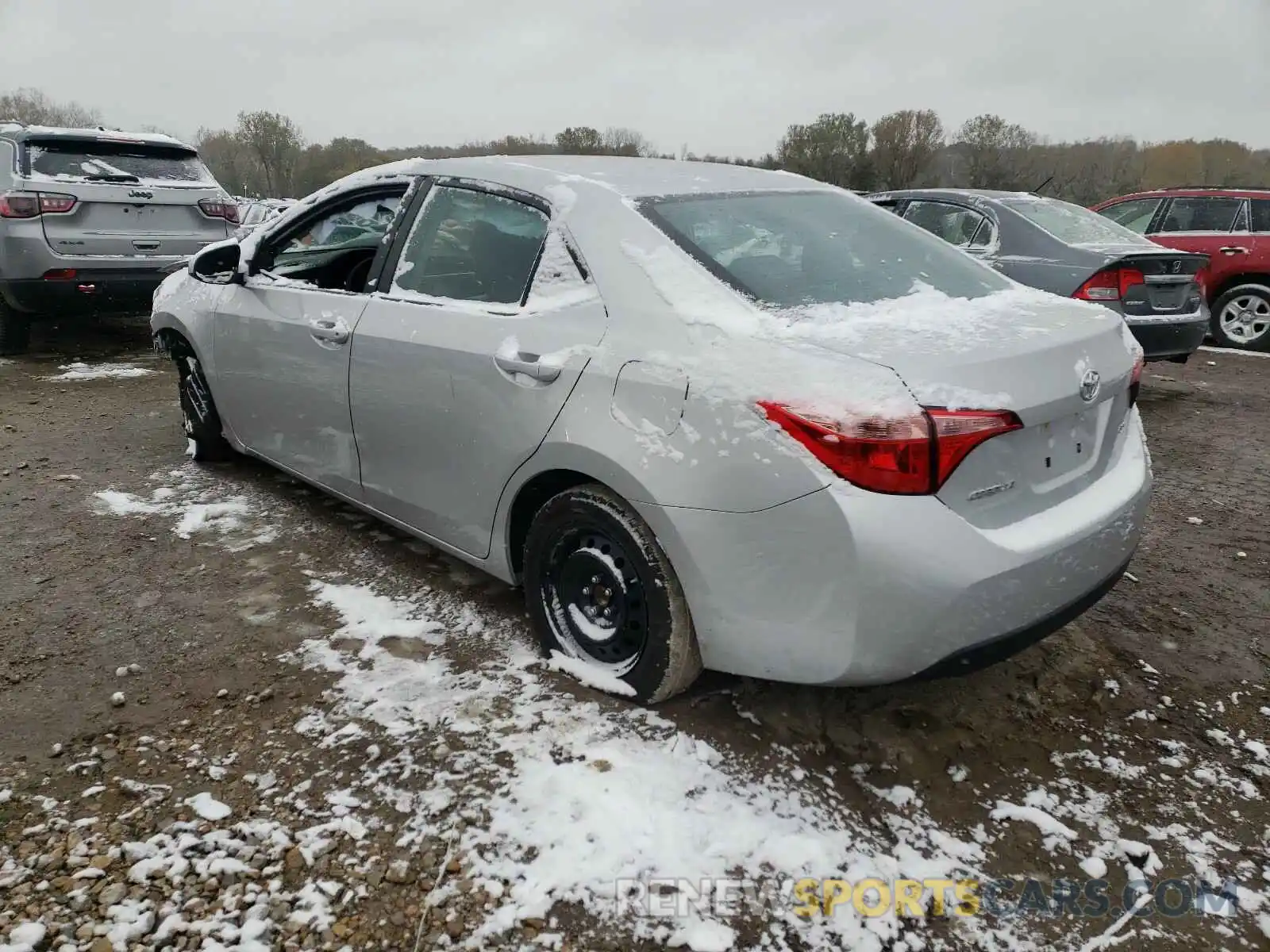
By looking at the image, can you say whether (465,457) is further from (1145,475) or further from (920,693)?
(1145,475)

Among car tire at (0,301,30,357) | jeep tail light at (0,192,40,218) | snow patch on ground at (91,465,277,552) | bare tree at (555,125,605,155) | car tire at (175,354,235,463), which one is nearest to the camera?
snow patch on ground at (91,465,277,552)

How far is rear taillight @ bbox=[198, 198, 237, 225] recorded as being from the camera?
7.30 metres

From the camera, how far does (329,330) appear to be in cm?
309

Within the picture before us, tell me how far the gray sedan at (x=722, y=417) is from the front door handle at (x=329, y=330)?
14 millimetres

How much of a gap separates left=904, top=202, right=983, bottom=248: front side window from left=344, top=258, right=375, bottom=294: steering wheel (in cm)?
471

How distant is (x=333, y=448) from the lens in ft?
10.9

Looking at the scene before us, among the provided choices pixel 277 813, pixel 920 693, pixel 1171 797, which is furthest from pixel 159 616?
pixel 1171 797

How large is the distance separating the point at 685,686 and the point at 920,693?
765 mm

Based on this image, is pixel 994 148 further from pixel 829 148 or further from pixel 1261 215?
pixel 1261 215

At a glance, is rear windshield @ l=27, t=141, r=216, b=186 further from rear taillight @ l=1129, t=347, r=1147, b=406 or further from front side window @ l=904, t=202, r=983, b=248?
rear taillight @ l=1129, t=347, r=1147, b=406

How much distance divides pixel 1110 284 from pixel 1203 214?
13.5ft

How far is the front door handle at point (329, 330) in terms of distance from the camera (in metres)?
3.05

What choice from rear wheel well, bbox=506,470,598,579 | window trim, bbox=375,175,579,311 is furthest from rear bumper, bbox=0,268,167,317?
rear wheel well, bbox=506,470,598,579

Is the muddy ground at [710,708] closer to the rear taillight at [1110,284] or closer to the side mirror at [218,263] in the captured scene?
the side mirror at [218,263]
